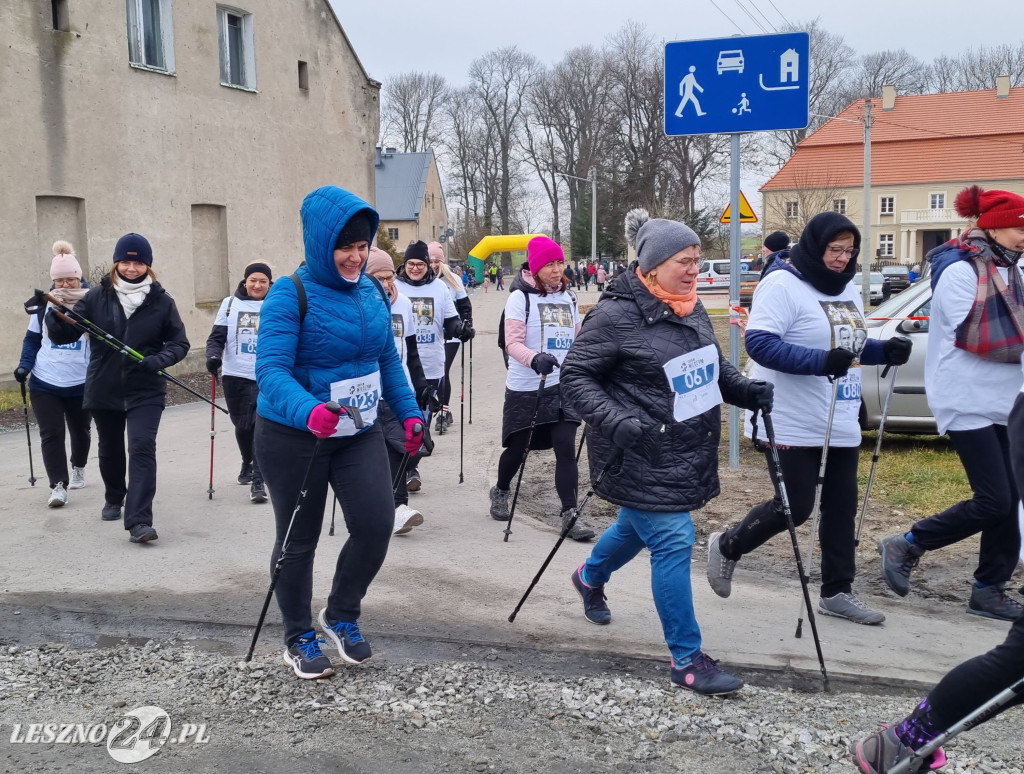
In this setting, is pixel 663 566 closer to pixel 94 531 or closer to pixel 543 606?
pixel 543 606

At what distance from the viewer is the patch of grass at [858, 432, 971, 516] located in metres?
7.59

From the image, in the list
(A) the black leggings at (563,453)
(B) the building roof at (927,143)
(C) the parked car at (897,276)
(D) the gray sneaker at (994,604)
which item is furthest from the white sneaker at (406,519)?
(B) the building roof at (927,143)

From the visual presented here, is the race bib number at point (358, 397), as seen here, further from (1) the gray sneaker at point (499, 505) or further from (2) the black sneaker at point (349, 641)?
(1) the gray sneaker at point (499, 505)

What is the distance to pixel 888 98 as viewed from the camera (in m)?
68.1

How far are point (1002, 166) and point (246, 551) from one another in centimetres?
7079

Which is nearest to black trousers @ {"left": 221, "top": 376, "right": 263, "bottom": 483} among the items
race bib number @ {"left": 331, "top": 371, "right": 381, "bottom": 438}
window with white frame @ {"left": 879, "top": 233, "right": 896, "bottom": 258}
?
race bib number @ {"left": 331, "top": 371, "right": 381, "bottom": 438}

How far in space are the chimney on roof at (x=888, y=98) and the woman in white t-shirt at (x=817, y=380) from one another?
2700 inches

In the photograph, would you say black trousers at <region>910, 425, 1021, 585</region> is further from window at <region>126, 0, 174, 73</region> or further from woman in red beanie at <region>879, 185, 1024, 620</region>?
window at <region>126, 0, 174, 73</region>

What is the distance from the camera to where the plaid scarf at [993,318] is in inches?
195

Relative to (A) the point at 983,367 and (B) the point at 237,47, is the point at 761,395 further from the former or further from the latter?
(B) the point at 237,47

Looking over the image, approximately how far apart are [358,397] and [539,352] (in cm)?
271

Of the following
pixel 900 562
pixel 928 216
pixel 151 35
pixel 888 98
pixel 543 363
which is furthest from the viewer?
pixel 928 216

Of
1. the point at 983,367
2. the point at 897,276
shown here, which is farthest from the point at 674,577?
the point at 897,276

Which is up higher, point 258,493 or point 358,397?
point 358,397
